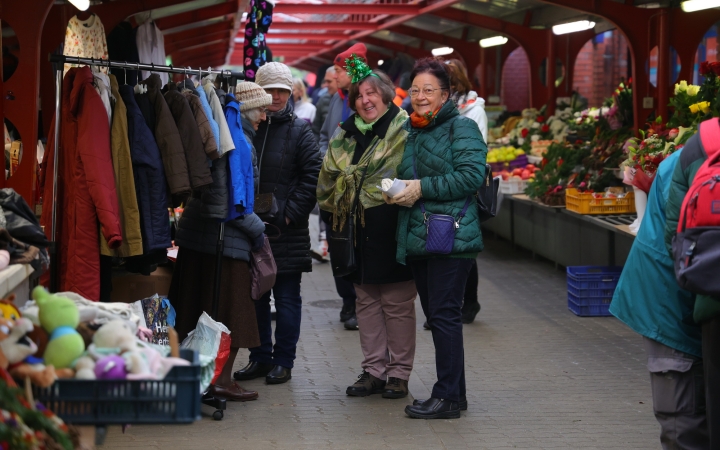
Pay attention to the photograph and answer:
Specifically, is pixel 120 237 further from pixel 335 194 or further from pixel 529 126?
pixel 529 126

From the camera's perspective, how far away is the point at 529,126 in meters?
14.6

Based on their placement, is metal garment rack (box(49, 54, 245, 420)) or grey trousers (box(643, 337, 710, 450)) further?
metal garment rack (box(49, 54, 245, 420))

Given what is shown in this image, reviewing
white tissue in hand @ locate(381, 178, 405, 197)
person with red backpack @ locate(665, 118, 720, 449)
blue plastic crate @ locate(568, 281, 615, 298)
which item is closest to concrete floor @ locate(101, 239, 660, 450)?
blue plastic crate @ locate(568, 281, 615, 298)

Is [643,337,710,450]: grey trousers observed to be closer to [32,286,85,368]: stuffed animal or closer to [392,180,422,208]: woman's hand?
[392,180,422,208]: woman's hand

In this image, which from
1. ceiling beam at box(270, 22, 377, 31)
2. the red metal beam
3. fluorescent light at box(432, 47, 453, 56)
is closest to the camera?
the red metal beam

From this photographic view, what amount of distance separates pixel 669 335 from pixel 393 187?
1.84 meters

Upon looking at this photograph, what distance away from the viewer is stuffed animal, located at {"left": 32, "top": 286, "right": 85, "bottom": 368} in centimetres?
288

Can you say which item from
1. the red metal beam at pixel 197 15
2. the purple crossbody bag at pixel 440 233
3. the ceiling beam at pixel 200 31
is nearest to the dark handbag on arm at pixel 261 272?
the purple crossbody bag at pixel 440 233

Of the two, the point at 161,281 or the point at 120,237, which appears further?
the point at 161,281

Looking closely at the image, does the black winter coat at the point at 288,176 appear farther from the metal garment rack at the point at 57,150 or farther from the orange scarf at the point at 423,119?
the orange scarf at the point at 423,119

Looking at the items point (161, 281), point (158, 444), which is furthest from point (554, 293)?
point (158, 444)

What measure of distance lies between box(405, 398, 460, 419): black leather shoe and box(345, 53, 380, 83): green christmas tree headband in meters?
1.88

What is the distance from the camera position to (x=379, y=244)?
19.0 feet

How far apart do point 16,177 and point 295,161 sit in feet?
5.48
